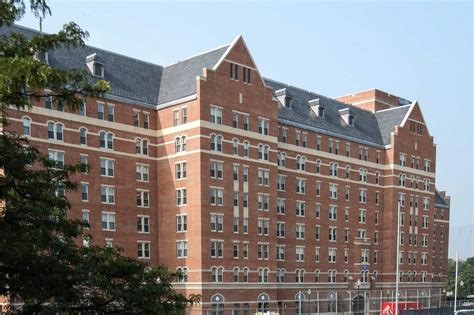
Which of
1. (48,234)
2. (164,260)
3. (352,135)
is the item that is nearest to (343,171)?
(352,135)

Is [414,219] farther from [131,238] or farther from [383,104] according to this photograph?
[131,238]

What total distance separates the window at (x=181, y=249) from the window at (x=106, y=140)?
1127cm

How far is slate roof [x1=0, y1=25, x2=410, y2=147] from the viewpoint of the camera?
60.6 metres

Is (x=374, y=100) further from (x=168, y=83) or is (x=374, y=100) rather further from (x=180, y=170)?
(x=180, y=170)

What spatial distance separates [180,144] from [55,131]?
1220 cm

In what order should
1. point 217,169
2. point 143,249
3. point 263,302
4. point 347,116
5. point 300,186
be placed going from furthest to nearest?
point 347,116 → point 300,186 → point 263,302 → point 217,169 → point 143,249

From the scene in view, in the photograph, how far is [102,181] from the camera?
58469 mm

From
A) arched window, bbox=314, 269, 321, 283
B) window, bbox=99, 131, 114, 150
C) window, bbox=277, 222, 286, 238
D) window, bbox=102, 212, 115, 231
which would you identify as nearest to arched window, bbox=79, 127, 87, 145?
window, bbox=99, 131, 114, 150

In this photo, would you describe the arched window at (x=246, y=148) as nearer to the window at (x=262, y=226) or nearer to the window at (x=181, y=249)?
the window at (x=262, y=226)

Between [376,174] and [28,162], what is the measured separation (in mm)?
76382

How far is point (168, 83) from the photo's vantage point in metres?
66.4

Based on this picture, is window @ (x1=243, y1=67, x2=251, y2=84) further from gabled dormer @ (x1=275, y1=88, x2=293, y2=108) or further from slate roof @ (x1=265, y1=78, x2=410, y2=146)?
gabled dormer @ (x1=275, y1=88, x2=293, y2=108)

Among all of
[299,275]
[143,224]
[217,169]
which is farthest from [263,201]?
[143,224]

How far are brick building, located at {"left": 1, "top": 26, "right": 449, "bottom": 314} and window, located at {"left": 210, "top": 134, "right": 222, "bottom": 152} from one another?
0.32ft
